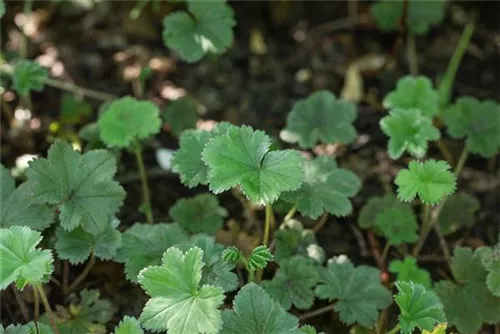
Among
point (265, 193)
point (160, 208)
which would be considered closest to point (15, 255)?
point (265, 193)

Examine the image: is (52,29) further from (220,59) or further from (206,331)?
(206,331)

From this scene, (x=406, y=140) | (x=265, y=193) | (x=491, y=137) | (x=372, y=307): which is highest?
(x=265, y=193)

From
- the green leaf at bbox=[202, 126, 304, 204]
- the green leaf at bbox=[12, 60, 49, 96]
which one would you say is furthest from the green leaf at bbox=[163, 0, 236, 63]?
the green leaf at bbox=[202, 126, 304, 204]

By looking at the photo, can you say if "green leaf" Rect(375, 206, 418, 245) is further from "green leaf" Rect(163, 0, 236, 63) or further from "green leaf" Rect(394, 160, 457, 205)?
"green leaf" Rect(163, 0, 236, 63)

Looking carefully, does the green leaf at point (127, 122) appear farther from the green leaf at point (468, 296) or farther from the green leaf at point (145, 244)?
the green leaf at point (468, 296)

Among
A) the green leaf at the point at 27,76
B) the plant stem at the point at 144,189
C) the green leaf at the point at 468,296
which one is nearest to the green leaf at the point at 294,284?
the green leaf at the point at 468,296
